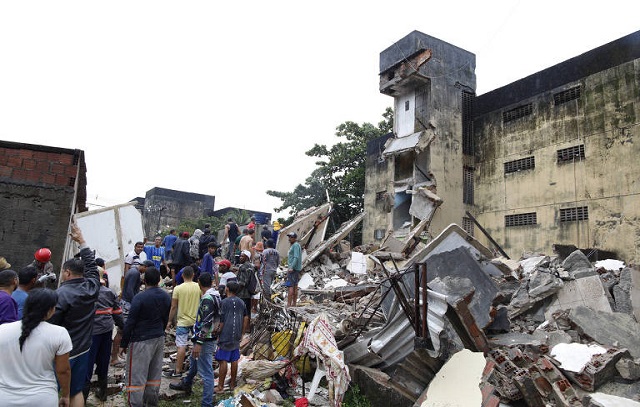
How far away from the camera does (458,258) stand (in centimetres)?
620

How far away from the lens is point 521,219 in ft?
49.6

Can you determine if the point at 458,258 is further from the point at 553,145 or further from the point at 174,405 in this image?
the point at 553,145

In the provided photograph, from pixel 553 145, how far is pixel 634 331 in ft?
34.6

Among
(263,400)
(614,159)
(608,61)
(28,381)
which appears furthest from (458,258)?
(608,61)

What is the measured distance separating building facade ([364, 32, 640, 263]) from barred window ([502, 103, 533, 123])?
0.04 metres

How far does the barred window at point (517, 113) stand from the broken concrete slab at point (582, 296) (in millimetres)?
10395

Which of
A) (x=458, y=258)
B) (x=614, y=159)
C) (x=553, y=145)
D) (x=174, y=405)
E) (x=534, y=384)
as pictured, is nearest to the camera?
(x=534, y=384)

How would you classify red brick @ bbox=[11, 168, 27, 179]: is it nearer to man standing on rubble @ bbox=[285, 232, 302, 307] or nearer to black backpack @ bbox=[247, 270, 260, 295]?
black backpack @ bbox=[247, 270, 260, 295]

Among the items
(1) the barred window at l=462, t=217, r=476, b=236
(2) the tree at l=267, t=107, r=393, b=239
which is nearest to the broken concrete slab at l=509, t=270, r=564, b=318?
(1) the barred window at l=462, t=217, r=476, b=236

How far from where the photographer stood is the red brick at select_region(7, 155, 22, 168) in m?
5.89

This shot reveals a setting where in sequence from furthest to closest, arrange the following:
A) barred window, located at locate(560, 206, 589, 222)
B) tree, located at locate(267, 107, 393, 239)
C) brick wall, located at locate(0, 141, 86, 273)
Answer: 1. tree, located at locate(267, 107, 393, 239)
2. barred window, located at locate(560, 206, 589, 222)
3. brick wall, located at locate(0, 141, 86, 273)

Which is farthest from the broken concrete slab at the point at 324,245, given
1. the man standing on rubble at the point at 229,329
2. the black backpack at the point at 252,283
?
the man standing on rubble at the point at 229,329

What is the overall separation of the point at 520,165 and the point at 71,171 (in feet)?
50.2

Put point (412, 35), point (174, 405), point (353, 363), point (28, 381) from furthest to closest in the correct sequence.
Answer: point (412, 35)
point (353, 363)
point (174, 405)
point (28, 381)
